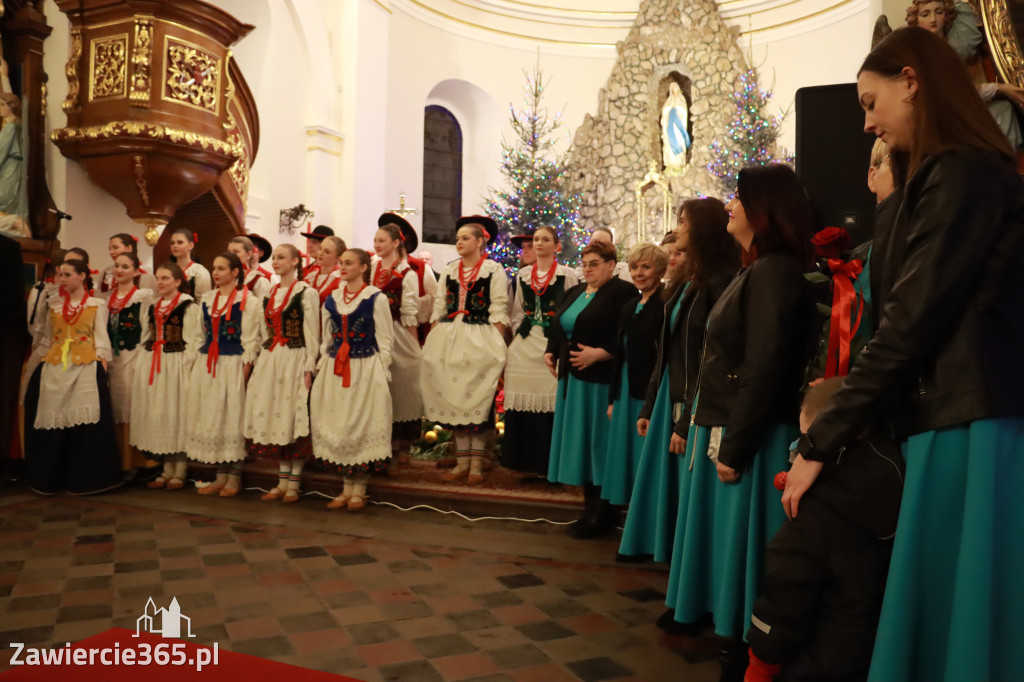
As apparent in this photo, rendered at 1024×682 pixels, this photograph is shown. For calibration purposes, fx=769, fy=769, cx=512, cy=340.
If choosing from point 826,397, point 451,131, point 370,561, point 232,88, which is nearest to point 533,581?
point 370,561

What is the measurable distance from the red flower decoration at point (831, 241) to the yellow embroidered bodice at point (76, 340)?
17.4 feet

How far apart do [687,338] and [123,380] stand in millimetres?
4864

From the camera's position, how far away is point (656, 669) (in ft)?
9.39

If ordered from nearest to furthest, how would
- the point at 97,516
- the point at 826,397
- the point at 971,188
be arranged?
the point at 971,188, the point at 826,397, the point at 97,516

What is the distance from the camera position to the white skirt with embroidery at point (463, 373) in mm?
5637

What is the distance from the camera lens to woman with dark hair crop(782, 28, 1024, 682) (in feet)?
5.23

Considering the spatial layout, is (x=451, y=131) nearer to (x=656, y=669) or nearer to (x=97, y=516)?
(x=97, y=516)

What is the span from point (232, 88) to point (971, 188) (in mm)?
7389

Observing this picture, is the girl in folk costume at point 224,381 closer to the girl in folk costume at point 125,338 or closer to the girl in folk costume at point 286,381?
the girl in folk costume at point 286,381

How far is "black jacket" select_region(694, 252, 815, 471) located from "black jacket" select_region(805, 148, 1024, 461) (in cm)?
77

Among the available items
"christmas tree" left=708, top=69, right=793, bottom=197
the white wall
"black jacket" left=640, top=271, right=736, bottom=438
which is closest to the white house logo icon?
"black jacket" left=640, top=271, right=736, bottom=438

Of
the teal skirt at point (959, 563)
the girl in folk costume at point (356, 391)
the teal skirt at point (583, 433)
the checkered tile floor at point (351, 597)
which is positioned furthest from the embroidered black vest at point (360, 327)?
the teal skirt at point (959, 563)

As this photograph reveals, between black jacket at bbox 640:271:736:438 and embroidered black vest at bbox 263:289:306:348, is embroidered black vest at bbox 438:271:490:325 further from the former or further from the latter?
black jacket at bbox 640:271:736:438

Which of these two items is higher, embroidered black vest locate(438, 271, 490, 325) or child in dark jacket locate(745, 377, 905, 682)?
embroidered black vest locate(438, 271, 490, 325)
